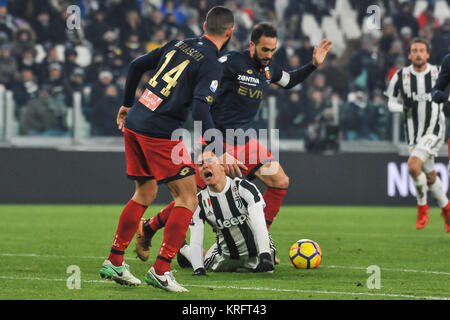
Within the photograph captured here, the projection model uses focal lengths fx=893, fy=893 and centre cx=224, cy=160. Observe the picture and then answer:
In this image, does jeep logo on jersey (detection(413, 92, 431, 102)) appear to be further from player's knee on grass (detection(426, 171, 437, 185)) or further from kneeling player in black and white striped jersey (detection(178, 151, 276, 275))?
kneeling player in black and white striped jersey (detection(178, 151, 276, 275))

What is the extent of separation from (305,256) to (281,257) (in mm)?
1088

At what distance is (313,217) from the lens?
15.1 metres

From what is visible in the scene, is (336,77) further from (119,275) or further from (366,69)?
(119,275)

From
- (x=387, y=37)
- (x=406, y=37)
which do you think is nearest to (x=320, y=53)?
(x=387, y=37)

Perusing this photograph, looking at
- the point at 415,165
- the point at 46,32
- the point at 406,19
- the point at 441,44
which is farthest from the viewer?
the point at 406,19

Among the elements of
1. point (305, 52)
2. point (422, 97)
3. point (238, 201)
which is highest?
point (305, 52)

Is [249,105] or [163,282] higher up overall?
[249,105]

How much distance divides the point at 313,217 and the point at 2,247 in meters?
6.65

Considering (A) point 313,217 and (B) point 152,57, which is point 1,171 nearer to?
(A) point 313,217

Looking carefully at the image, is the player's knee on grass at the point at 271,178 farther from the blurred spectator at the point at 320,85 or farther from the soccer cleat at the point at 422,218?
the blurred spectator at the point at 320,85

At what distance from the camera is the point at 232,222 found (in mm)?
7941

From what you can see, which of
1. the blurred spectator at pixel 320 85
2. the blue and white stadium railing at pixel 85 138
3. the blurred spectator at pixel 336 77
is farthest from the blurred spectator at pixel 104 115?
the blurred spectator at pixel 336 77

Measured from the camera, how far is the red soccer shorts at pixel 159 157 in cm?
653

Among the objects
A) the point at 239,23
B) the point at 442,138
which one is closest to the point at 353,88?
the point at 239,23
